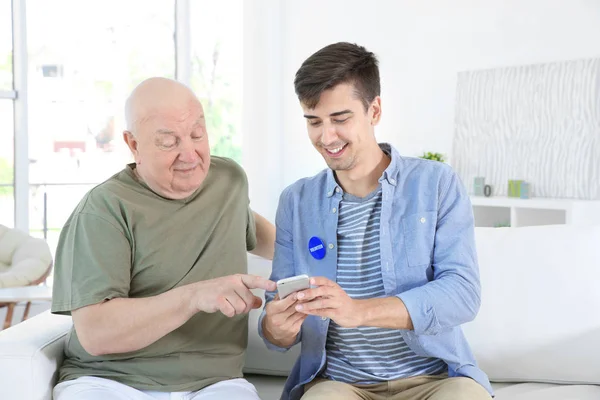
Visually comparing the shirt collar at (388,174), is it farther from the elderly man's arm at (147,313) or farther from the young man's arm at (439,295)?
the elderly man's arm at (147,313)

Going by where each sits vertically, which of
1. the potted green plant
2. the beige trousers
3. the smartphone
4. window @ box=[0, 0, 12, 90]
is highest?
window @ box=[0, 0, 12, 90]

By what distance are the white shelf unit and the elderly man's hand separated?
3887 mm

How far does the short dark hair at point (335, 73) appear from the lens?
206 cm

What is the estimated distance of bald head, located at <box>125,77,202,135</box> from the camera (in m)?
2.11

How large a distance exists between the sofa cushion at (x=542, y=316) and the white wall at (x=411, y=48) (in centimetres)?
361

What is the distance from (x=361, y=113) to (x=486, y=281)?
0.67m

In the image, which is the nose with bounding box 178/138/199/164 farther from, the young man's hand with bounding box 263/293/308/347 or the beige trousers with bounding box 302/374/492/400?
the beige trousers with bounding box 302/374/492/400

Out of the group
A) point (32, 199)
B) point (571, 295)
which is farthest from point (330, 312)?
point (32, 199)

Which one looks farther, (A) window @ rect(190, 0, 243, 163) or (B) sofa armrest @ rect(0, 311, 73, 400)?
(A) window @ rect(190, 0, 243, 163)

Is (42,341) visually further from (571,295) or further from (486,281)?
(571,295)

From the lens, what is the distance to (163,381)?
205 cm

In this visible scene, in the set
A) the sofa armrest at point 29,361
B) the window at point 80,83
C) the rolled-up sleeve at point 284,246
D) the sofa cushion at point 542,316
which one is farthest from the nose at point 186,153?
the window at point 80,83

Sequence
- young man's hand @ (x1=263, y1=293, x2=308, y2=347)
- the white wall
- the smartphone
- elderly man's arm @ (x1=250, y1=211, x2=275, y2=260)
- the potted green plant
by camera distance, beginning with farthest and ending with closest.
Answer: the potted green plant, the white wall, elderly man's arm @ (x1=250, y1=211, x2=275, y2=260), young man's hand @ (x1=263, y1=293, x2=308, y2=347), the smartphone

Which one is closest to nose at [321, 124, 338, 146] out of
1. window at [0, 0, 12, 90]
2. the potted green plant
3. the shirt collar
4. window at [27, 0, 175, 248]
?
the shirt collar
